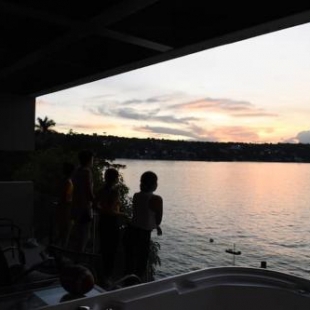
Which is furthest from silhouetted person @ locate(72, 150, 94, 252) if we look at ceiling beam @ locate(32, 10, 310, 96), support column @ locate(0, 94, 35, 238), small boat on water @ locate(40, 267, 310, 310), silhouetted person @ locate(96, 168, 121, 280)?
support column @ locate(0, 94, 35, 238)

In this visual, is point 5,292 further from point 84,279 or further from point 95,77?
point 95,77

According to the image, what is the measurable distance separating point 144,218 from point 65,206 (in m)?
2.03

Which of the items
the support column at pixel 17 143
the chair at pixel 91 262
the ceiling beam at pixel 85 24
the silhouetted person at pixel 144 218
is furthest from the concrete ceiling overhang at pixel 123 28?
the support column at pixel 17 143

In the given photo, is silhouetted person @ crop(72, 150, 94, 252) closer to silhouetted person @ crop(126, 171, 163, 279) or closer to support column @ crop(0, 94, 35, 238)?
silhouetted person @ crop(126, 171, 163, 279)

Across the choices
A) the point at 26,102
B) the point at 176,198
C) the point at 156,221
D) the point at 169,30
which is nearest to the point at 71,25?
the point at 169,30

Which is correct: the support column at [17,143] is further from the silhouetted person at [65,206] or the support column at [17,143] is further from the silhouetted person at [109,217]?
the silhouetted person at [109,217]

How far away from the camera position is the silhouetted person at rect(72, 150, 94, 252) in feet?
17.1

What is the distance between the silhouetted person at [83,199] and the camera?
17.1 feet

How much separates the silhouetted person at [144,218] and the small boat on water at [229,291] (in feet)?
3.42

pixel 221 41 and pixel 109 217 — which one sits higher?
pixel 221 41

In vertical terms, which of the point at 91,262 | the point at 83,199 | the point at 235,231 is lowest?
the point at 235,231

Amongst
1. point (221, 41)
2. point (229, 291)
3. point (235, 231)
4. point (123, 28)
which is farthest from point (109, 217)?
point (235, 231)

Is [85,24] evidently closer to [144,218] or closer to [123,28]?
[123,28]

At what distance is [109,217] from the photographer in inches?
190
